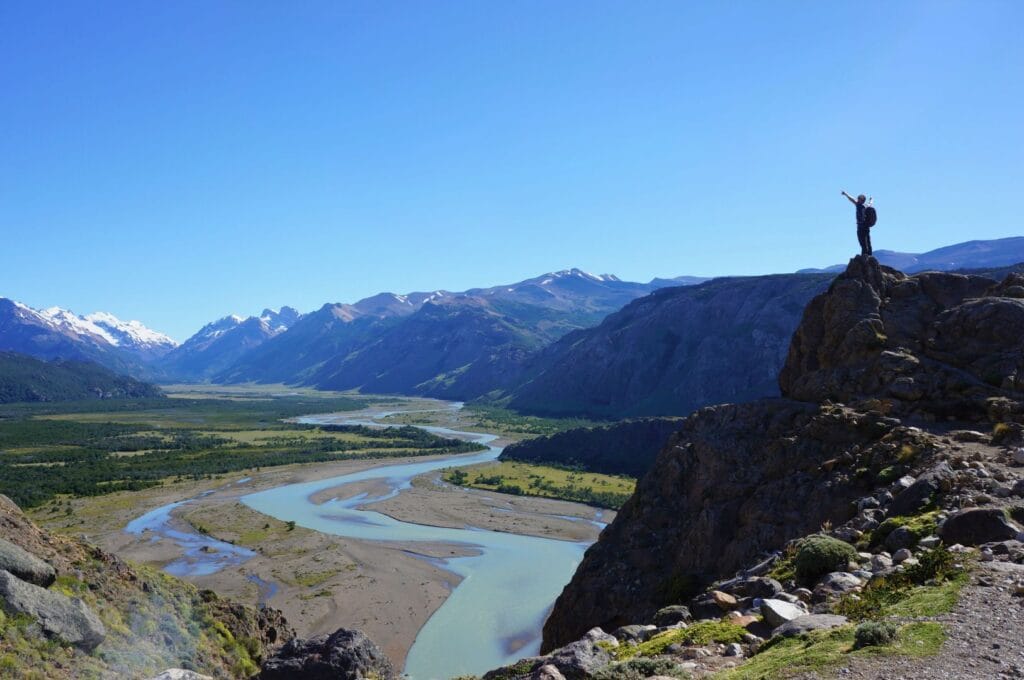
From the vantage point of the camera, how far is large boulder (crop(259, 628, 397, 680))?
13844 mm

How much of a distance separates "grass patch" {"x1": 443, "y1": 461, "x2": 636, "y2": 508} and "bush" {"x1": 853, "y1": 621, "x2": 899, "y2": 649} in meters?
76.5

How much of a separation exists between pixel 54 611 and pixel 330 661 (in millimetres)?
9459

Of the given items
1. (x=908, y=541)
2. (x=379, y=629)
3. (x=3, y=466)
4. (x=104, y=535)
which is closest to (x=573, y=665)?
(x=908, y=541)

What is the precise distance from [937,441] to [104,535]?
77.8 m

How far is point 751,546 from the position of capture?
72.1 feet

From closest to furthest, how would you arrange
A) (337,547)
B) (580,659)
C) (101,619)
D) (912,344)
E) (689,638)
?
(580,659) → (689,638) → (101,619) → (912,344) → (337,547)

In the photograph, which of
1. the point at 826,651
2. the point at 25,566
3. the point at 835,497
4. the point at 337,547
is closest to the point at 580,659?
the point at 826,651

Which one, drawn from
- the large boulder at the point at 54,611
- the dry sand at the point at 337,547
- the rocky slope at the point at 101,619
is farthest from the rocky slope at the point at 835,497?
the dry sand at the point at 337,547

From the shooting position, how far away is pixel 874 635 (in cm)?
970

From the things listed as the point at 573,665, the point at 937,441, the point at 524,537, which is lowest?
the point at 524,537

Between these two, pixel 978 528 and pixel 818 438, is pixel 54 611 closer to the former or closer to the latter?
pixel 978 528

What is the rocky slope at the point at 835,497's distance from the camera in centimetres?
1213

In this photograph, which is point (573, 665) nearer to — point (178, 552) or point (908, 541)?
point (908, 541)

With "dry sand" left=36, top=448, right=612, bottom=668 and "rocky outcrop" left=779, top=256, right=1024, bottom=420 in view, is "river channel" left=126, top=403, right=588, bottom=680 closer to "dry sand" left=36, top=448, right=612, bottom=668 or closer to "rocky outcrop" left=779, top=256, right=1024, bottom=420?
"dry sand" left=36, top=448, right=612, bottom=668
